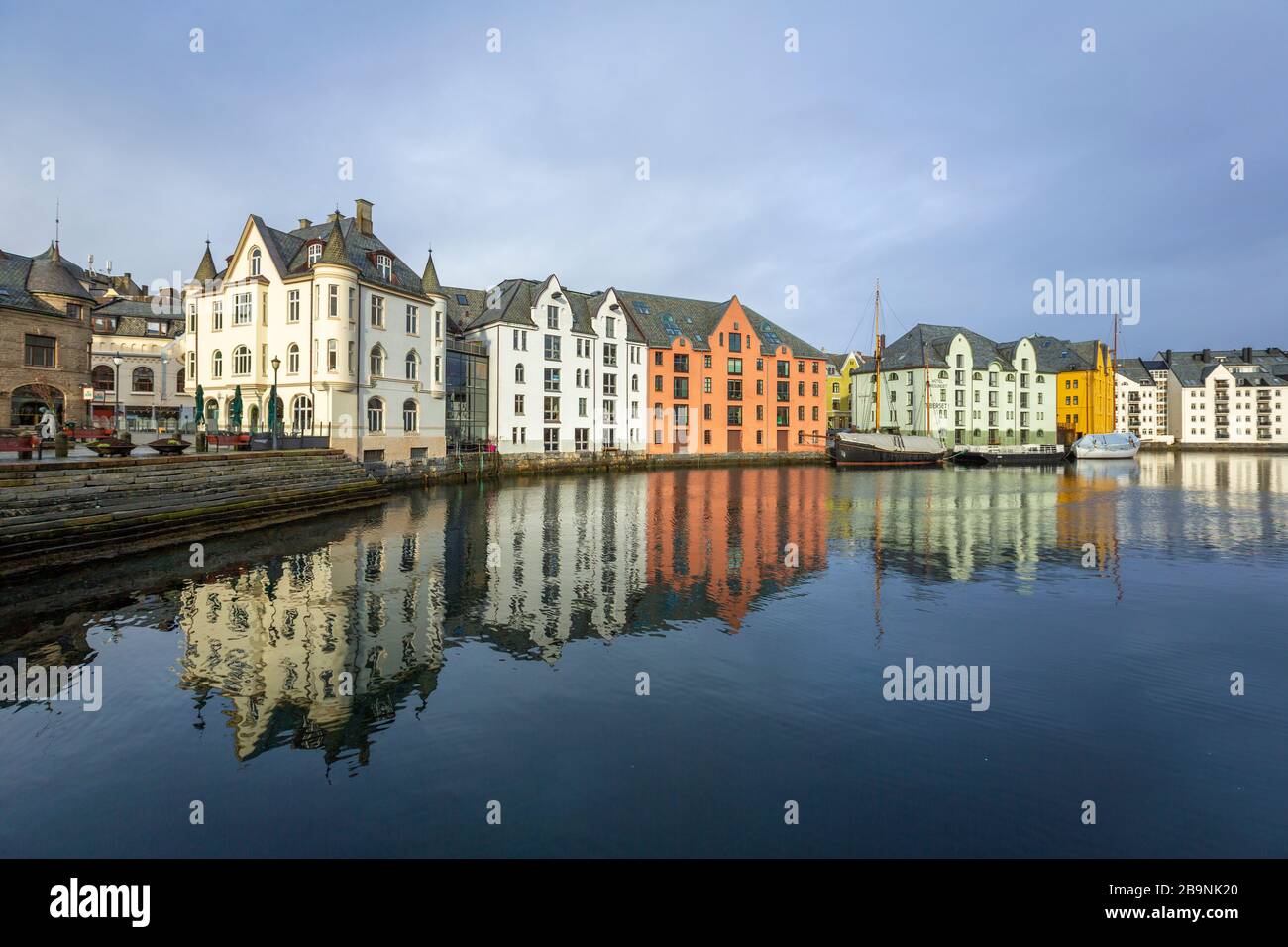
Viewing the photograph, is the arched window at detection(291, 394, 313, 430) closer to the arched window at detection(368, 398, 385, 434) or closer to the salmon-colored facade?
the arched window at detection(368, 398, 385, 434)

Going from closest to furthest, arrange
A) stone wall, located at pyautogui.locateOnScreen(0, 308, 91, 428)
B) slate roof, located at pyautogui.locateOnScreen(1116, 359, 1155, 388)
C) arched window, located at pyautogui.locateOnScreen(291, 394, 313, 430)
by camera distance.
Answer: stone wall, located at pyautogui.locateOnScreen(0, 308, 91, 428) → arched window, located at pyautogui.locateOnScreen(291, 394, 313, 430) → slate roof, located at pyautogui.locateOnScreen(1116, 359, 1155, 388)

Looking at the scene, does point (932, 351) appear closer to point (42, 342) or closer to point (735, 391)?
point (735, 391)

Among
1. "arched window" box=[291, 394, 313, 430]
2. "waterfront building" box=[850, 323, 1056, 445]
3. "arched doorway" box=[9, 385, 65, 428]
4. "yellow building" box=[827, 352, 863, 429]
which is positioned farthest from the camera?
"yellow building" box=[827, 352, 863, 429]

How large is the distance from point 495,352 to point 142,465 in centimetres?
3988

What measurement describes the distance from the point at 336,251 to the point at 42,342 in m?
19.5

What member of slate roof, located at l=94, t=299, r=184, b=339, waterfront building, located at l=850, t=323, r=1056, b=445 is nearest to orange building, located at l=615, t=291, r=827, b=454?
waterfront building, located at l=850, t=323, r=1056, b=445

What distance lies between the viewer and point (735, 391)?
8381 centimetres

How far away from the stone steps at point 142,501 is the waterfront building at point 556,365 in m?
29.6

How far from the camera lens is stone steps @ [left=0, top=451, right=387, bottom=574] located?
2005 cm

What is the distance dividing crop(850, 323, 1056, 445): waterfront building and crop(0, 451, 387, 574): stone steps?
85.2 m

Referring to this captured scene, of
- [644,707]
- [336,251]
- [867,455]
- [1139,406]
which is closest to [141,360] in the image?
[336,251]

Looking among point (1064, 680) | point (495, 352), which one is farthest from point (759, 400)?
point (1064, 680)

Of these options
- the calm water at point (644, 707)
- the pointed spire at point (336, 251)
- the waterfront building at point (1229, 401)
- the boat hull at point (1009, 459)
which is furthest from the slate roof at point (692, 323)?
the waterfront building at point (1229, 401)
